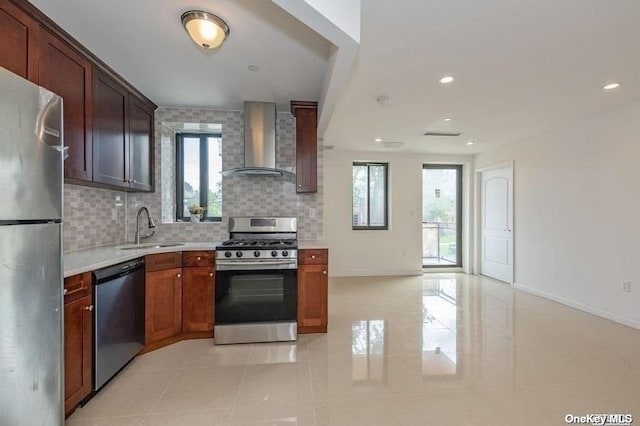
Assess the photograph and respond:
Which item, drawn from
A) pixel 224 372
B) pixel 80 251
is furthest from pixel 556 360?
pixel 80 251

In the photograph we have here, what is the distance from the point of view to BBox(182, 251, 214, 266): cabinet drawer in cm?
280

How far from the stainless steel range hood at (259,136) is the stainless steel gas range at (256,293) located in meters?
0.95

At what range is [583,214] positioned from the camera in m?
3.69

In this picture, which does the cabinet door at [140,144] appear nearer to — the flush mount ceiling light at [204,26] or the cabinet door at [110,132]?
the cabinet door at [110,132]

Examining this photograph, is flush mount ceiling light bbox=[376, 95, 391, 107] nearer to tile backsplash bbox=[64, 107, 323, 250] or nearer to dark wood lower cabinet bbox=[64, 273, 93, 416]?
tile backsplash bbox=[64, 107, 323, 250]

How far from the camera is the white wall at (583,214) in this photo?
3207 mm

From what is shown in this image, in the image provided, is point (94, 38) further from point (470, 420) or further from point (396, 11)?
point (470, 420)

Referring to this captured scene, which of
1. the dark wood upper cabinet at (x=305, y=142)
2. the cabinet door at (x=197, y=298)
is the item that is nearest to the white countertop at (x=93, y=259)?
the cabinet door at (x=197, y=298)

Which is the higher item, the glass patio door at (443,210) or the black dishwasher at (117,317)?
the glass patio door at (443,210)

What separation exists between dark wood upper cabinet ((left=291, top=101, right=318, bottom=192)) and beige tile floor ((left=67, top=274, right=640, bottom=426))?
64.7 inches

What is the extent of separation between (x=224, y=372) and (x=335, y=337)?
1.10 meters

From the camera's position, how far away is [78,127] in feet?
7.12

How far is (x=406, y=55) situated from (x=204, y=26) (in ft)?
4.71

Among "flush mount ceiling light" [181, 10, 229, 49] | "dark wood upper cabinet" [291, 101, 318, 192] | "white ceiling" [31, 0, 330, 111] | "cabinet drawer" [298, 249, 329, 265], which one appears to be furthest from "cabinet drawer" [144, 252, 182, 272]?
"flush mount ceiling light" [181, 10, 229, 49]
